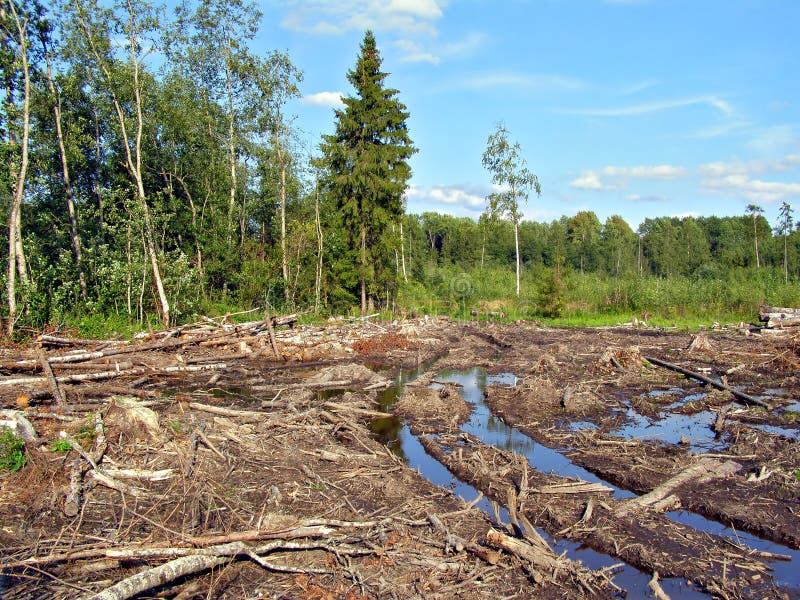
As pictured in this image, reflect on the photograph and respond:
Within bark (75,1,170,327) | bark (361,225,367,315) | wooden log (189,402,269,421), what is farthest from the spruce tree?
wooden log (189,402,269,421)

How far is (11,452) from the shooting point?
286 inches

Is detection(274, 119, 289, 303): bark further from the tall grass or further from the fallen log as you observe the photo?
the fallen log

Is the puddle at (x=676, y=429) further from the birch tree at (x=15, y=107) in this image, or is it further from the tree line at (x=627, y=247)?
the tree line at (x=627, y=247)

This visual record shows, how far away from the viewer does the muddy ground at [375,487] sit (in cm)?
530

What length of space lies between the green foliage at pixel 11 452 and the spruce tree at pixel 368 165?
2103 centimetres

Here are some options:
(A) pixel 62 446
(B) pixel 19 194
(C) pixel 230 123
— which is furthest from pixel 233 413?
(C) pixel 230 123

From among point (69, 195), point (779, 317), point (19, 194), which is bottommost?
point (779, 317)

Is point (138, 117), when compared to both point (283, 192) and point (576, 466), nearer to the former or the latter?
point (283, 192)

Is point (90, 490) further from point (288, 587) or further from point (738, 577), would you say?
point (738, 577)

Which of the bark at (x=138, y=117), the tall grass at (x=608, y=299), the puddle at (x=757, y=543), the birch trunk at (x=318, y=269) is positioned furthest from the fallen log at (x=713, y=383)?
the bark at (x=138, y=117)

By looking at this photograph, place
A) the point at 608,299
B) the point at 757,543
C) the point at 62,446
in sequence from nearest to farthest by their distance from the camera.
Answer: the point at 757,543 < the point at 62,446 < the point at 608,299

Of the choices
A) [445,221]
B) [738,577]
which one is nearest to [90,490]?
[738,577]

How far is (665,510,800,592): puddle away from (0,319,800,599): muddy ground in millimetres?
39

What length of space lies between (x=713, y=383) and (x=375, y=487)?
10932 millimetres
